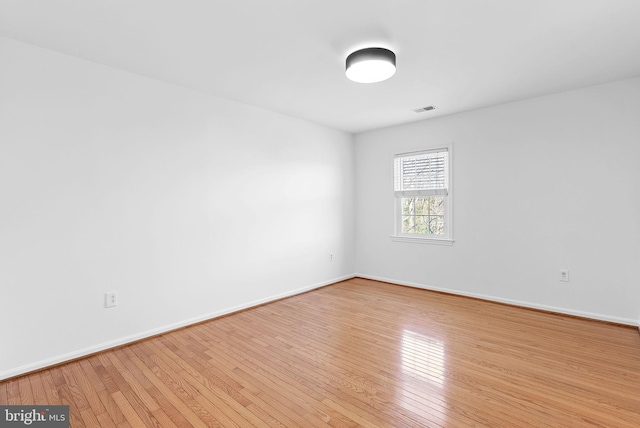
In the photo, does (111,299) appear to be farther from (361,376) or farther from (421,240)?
(421,240)

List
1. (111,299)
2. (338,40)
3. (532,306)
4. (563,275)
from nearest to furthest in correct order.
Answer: (338,40), (111,299), (563,275), (532,306)

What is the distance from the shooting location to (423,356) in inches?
102

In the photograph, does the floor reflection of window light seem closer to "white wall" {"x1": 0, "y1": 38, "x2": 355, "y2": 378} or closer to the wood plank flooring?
the wood plank flooring

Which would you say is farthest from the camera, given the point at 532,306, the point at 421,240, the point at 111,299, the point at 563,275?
the point at 421,240

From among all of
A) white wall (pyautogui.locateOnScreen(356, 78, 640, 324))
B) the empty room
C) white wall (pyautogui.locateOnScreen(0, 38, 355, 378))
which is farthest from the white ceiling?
white wall (pyautogui.locateOnScreen(356, 78, 640, 324))

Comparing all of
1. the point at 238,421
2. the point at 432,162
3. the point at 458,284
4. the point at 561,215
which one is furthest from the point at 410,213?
the point at 238,421

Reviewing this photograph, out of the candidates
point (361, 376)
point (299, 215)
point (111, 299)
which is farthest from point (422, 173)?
point (111, 299)

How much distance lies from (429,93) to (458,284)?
2601 millimetres

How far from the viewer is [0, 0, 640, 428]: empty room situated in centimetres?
206

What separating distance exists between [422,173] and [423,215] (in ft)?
2.12

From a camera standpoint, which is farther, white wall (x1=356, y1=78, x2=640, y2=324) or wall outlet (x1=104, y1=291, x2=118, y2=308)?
white wall (x1=356, y1=78, x2=640, y2=324)

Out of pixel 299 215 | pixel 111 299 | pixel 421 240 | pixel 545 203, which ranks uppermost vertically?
pixel 545 203

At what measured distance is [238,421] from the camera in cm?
183

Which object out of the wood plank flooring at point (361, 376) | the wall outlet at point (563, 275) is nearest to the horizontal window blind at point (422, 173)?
the wall outlet at point (563, 275)
